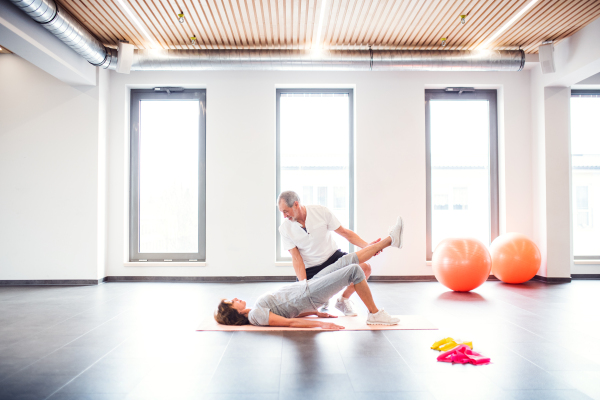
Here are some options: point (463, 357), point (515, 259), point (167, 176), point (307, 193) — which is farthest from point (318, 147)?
point (463, 357)

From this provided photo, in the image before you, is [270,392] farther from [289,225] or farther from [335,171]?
[335,171]

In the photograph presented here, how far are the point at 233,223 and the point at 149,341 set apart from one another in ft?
9.64

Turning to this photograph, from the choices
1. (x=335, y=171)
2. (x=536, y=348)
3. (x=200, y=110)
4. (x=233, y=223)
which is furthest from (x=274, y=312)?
(x=200, y=110)

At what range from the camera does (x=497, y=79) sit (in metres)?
5.86

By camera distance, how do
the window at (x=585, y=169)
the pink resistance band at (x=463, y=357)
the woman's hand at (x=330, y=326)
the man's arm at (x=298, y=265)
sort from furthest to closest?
the window at (x=585, y=169), the man's arm at (x=298, y=265), the woman's hand at (x=330, y=326), the pink resistance band at (x=463, y=357)

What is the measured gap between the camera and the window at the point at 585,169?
6016 millimetres

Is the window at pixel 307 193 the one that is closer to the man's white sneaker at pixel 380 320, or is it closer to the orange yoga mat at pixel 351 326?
the orange yoga mat at pixel 351 326

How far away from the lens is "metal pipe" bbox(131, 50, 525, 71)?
5035mm

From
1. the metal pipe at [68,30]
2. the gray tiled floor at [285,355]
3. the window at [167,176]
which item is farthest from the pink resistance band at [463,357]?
the metal pipe at [68,30]

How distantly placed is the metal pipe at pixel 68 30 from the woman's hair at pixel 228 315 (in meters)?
3.46

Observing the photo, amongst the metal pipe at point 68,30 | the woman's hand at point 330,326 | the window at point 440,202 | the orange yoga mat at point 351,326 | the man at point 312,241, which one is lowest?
the orange yoga mat at point 351,326

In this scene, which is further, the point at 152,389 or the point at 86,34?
the point at 86,34

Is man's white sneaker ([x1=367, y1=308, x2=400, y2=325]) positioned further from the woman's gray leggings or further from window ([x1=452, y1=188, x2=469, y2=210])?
window ([x1=452, y1=188, x2=469, y2=210])

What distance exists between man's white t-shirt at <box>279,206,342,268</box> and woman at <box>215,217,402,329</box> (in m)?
0.30
